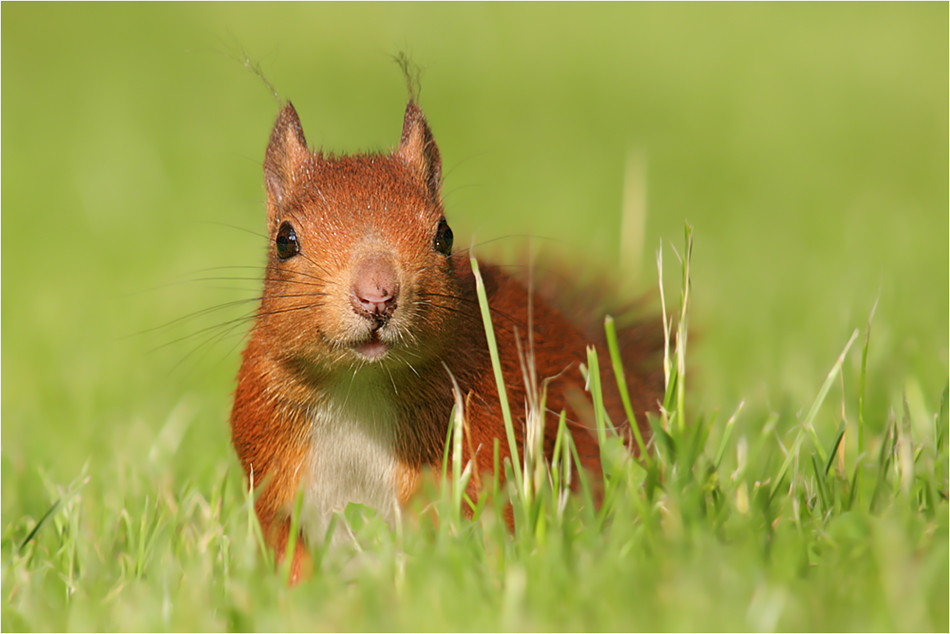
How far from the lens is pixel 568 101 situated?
11719 millimetres

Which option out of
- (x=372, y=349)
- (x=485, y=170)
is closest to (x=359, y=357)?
(x=372, y=349)

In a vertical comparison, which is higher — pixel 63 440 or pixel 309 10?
pixel 309 10

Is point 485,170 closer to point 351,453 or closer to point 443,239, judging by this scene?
point 443,239

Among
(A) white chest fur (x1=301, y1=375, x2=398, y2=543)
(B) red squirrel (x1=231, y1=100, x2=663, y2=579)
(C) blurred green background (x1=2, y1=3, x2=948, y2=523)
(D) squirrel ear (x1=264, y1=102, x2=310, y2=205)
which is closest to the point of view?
(B) red squirrel (x1=231, y1=100, x2=663, y2=579)

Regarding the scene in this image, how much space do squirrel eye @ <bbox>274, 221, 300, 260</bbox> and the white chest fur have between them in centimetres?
40

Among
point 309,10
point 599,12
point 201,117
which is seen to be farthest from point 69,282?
point 599,12

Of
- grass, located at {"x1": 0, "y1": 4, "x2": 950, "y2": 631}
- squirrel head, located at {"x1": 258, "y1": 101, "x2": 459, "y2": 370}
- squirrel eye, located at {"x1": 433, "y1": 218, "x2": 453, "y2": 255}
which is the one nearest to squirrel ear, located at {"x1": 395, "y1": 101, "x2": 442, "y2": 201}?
squirrel head, located at {"x1": 258, "y1": 101, "x2": 459, "y2": 370}

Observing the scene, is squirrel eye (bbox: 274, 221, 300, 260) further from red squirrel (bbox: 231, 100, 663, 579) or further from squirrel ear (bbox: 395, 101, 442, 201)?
squirrel ear (bbox: 395, 101, 442, 201)

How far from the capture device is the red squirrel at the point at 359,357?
3283mm

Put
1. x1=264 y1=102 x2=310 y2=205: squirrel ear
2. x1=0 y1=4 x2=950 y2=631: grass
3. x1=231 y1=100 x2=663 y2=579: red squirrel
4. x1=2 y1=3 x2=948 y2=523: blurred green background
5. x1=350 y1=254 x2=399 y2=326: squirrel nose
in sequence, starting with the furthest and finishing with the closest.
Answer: x1=2 y1=3 x2=948 y2=523: blurred green background → x1=264 y1=102 x2=310 y2=205: squirrel ear → x1=231 y1=100 x2=663 y2=579: red squirrel → x1=350 y1=254 x2=399 y2=326: squirrel nose → x1=0 y1=4 x2=950 y2=631: grass

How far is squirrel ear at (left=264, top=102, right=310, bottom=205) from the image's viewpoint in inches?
157

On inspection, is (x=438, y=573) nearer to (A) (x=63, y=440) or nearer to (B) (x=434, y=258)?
(B) (x=434, y=258)

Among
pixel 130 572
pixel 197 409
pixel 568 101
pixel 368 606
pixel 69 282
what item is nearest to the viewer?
pixel 368 606

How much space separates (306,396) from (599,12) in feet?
35.9
